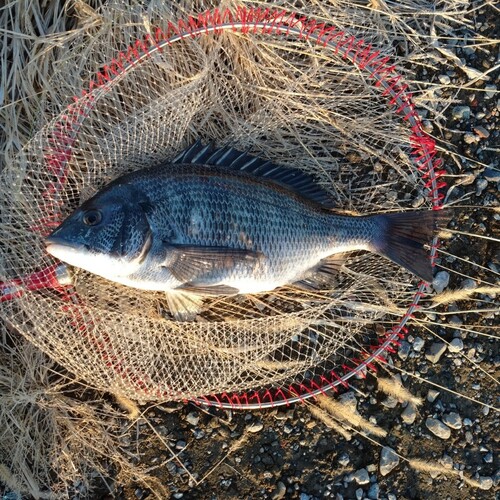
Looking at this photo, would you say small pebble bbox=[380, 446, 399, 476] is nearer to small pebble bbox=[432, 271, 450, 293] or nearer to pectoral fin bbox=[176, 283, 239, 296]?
small pebble bbox=[432, 271, 450, 293]

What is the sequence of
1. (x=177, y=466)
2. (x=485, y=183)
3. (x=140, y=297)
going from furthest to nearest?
(x=485, y=183) < (x=177, y=466) < (x=140, y=297)

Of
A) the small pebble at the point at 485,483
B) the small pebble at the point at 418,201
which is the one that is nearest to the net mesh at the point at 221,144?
the small pebble at the point at 418,201

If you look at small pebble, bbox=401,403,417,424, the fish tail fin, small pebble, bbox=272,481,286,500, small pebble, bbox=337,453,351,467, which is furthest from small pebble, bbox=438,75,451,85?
small pebble, bbox=272,481,286,500

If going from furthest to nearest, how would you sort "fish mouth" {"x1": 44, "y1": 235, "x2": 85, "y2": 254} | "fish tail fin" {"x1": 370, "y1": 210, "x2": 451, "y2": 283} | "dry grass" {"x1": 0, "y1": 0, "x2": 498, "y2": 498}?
"dry grass" {"x1": 0, "y1": 0, "x2": 498, "y2": 498}, "fish tail fin" {"x1": 370, "y1": 210, "x2": 451, "y2": 283}, "fish mouth" {"x1": 44, "y1": 235, "x2": 85, "y2": 254}

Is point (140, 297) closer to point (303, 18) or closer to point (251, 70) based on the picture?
point (251, 70)

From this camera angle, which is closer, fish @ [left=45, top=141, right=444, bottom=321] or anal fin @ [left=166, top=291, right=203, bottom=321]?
fish @ [left=45, top=141, right=444, bottom=321]

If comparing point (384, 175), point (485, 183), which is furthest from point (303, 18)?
point (485, 183)
